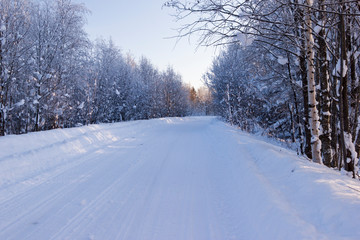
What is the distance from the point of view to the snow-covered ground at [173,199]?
9.07 ft

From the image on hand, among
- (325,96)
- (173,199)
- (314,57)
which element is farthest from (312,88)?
(173,199)

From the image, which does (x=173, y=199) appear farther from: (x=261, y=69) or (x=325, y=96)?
(x=261, y=69)

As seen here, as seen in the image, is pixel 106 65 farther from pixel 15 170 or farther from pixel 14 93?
pixel 15 170

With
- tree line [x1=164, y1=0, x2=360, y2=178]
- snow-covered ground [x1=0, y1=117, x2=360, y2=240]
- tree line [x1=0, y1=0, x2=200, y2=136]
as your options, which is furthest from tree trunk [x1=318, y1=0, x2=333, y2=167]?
tree line [x1=0, y1=0, x2=200, y2=136]

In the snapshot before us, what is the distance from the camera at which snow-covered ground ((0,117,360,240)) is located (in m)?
2.77

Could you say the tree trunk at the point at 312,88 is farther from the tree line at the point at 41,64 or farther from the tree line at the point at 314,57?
the tree line at the point at 41,64

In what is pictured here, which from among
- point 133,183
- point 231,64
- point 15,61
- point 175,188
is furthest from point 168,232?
point 231,64

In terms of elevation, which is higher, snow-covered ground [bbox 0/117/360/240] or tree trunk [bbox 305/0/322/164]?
tree trunk [bbox 305/0/322/164]

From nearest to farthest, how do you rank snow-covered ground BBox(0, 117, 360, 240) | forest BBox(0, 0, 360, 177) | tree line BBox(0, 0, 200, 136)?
snow-covered ground BBox(0, 117, 360, 240)
forest BBox(0, 0, 360, 177)
tree line BBox(0, 0, 200, 136)

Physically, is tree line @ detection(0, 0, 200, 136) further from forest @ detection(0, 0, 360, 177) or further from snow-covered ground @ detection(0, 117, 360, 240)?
snow-covered ground @ detection(0, 117, 360, 240)

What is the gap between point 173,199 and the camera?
13.2 ft

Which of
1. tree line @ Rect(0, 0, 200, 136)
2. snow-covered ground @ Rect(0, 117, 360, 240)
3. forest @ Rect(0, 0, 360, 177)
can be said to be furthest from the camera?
tree line @ Rect(0, 0, 200, 136)

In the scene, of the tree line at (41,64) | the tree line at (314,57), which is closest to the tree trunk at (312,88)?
the tree line at (314,57)

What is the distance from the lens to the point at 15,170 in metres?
5.22
